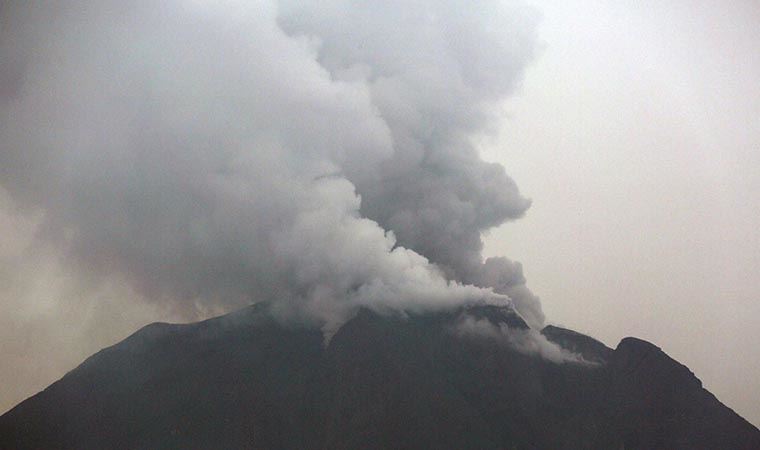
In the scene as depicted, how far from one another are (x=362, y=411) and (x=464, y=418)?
38.5 ft

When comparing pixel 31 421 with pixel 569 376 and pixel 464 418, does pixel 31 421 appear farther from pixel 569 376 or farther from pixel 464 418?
pixel 569 376

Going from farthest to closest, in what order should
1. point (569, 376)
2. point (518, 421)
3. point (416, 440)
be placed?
point (569, 376), point (518, 421), point (416, 440)

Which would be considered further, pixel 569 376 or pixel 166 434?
pixel 569 376

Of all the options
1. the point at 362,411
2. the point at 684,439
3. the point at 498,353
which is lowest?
the point at 684,439

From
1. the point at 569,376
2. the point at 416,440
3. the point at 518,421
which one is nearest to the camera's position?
the point at 416,440

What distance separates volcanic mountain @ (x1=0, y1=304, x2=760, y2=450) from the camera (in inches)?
3364

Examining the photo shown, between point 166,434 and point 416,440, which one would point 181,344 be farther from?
point 416,440

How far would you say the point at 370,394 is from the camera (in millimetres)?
88188

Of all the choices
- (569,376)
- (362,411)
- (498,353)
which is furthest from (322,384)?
(569,376)

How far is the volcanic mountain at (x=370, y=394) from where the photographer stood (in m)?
85.4

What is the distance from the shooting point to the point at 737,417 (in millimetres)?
85125

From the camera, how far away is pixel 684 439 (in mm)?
84188

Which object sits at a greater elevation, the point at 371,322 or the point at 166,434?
the point at 371,322

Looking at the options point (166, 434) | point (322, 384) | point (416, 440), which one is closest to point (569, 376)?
point (416, 440)
